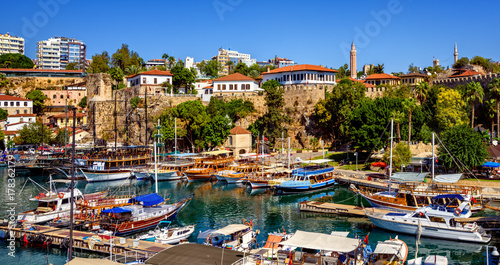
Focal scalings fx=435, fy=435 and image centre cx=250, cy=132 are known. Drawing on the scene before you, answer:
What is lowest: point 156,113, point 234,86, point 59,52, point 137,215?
point 137,215

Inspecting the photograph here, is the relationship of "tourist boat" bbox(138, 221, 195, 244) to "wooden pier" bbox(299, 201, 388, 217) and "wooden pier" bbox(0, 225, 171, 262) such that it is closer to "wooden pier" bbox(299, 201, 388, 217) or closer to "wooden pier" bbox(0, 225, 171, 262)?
"wooden pier" bbox(0, 225, 171, 262)

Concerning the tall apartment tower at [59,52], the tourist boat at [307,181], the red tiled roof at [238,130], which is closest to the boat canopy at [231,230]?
the tourist boat at [307,181]

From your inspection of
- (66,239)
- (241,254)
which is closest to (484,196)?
(241,254)

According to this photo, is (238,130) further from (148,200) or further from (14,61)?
(14,61)

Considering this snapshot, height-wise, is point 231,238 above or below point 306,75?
below

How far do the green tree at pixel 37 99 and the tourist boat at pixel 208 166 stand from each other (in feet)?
155

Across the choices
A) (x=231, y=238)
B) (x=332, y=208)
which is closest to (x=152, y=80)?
(x=332, y=208)

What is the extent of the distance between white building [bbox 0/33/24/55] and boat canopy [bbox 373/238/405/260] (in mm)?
145600

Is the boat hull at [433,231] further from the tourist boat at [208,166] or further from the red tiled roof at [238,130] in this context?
the red tiled roof at [238,130]

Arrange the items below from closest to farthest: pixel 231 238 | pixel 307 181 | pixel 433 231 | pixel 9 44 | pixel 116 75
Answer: pixel 231 238
pixel 433 231
pixel 307 181
pixel 116 75
pixel 9 44

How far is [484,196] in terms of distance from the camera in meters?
36.2

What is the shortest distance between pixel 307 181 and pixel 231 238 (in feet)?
64.3

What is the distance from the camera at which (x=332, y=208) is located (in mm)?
Answer: 34062

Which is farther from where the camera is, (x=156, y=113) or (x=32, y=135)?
(x=32, y=135)
